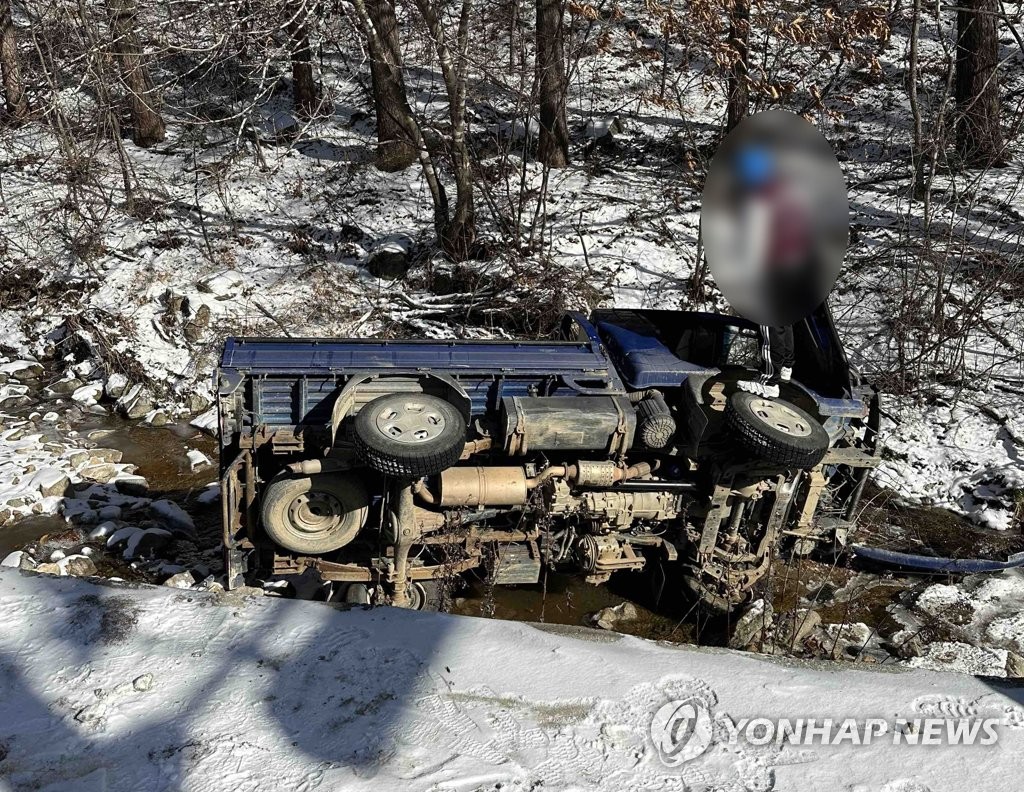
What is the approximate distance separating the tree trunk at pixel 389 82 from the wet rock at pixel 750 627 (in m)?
7.12

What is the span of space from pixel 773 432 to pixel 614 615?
1935 mm

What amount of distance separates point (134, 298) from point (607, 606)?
740 cm

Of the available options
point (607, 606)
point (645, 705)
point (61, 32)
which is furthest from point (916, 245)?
point (61, 32)

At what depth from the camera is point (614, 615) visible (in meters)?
6.18

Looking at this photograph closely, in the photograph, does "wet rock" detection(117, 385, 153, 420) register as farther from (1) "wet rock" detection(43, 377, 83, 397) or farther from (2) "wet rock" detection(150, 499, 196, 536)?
(2) "wet rock" detection(150, 499, 196, 536)

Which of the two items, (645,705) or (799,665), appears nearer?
(645,705)

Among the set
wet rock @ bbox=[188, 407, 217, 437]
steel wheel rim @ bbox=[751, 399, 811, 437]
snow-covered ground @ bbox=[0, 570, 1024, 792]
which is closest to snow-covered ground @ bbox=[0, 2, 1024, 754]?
snow-covered ground @ bbox=[0, 570, 1024, 792]

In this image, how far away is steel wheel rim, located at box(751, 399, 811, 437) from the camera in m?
5.35

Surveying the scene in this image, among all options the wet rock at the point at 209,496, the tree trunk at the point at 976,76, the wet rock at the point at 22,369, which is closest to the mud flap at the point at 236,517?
the wet rock at the point at 209,496

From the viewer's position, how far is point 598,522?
5.66m

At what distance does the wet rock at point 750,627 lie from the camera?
5680mm

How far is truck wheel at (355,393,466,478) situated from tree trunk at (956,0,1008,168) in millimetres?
9043

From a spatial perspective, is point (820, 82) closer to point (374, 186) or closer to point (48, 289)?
point (374, 186)

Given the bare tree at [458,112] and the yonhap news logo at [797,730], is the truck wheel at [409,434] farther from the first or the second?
the bare tree at [458,112]
